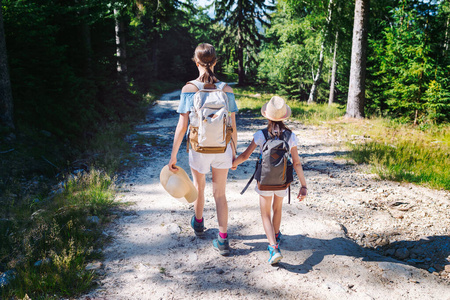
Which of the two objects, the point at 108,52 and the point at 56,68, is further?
the point at 108,52

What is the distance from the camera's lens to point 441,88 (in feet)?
32.7

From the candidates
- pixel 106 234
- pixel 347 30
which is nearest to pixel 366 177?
pixel 106 234

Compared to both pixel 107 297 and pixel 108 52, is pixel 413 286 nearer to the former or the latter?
pixel 107 297

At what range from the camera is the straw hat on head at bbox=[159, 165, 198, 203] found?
3.64 meters

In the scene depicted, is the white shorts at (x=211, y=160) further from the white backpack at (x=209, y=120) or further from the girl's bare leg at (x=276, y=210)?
the girl's bare leg at (x=276, y=210)

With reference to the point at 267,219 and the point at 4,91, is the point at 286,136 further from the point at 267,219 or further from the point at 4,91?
the point at 4,91

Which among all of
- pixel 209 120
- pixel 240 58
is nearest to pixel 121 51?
pixel 209 120

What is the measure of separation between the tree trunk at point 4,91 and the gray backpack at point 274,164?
688 centimetres

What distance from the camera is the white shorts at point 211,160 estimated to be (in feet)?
11.2

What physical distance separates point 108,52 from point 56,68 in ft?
11.5

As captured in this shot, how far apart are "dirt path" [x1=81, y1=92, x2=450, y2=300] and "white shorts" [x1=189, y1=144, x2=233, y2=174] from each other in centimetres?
114

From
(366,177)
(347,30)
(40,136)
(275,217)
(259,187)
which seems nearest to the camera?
(259,187)

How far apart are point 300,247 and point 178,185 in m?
1.74

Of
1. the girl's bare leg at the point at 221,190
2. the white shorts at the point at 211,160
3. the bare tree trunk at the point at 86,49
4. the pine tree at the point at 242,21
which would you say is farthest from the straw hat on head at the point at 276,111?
the pine tree at the point at 242,21
